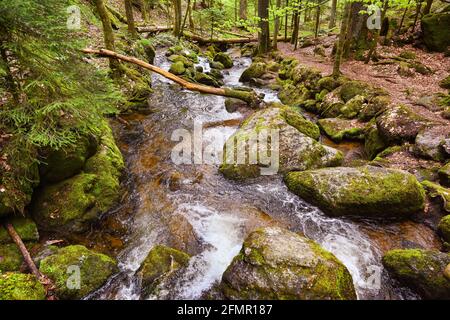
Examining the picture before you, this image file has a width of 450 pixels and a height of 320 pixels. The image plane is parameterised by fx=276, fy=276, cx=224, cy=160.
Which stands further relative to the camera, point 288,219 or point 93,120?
point 288,219

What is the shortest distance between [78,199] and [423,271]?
21.0ft

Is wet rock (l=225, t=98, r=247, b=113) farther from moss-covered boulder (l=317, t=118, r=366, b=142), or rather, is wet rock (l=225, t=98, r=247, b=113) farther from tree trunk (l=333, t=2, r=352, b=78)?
tree trunk (l=333, t=2, r=352, b=78)

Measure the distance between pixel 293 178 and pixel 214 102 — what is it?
6981mm

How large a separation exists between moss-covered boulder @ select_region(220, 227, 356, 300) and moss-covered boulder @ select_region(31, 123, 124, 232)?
320 cm

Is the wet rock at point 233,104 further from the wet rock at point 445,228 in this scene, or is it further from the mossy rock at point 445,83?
the wet rock at point 445,228

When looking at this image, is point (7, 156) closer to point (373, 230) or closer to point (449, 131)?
point (373, 230)

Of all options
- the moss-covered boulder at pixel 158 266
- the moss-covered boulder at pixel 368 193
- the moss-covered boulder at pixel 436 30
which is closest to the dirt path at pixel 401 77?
the moss-covered boulder at pixel 436 30

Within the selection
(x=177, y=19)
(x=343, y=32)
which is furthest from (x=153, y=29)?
(x=343, y=32)

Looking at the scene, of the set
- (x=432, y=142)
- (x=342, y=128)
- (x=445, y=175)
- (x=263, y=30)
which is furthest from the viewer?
(x=263, y=30)

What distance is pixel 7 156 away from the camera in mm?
4801

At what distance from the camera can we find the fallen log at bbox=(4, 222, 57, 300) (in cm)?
413

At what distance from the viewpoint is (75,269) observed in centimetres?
441

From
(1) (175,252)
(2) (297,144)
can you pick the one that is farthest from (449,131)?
(1) (175,252)

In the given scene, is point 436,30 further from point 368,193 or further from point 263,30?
point 368,193
